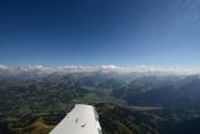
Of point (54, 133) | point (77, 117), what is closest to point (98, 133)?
point (54, 133)

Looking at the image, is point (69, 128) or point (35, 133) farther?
point (35, 133)

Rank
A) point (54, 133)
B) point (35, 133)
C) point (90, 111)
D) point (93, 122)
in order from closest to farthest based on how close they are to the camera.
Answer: point (54, 133)
point (93, 122)
point (90, 111)
point (35, 133)

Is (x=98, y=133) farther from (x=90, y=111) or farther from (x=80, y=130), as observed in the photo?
(x=90, y=111)

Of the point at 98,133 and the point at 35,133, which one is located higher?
the point at 98,133

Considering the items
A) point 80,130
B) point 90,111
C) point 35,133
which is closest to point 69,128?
point 80,130

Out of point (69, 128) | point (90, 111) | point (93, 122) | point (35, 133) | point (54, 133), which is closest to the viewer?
point (54, 133)

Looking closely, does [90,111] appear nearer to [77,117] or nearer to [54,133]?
[77,117]
